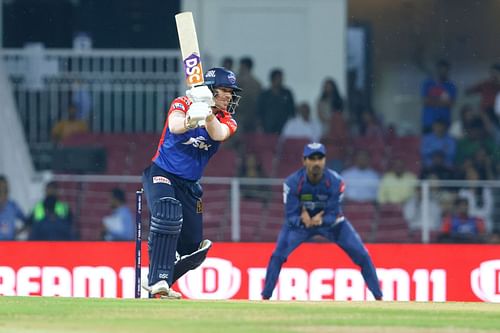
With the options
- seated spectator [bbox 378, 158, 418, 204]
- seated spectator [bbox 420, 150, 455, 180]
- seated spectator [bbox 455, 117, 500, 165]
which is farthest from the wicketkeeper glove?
seated spectator [bbox 455, 117, 500, 165]

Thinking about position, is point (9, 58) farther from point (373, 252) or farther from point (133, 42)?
point (373, 252)

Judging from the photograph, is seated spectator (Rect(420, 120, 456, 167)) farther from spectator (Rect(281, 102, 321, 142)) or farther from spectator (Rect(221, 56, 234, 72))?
spectator (Rect(221, 56, 234, 72))

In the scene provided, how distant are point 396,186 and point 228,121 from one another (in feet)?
21.8

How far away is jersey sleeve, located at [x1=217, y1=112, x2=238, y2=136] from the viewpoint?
10.8 metres

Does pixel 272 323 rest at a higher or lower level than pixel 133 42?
lower

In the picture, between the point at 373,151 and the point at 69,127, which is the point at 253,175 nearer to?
the point at 373,151

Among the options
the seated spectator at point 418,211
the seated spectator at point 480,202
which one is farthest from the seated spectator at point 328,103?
the seated spectator at point 480,202

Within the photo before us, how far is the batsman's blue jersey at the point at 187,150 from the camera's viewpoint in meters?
10.8

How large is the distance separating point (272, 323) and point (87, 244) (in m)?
6.49

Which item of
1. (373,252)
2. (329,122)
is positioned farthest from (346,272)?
(329,122)

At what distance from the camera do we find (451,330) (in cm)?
860

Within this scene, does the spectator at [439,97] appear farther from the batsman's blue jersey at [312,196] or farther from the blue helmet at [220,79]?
the blue helmet at [220,79]

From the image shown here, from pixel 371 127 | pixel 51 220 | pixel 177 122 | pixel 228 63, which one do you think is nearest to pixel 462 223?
pixel 371 127

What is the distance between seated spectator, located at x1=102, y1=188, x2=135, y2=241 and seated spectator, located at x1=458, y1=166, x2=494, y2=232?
3.71 meters
